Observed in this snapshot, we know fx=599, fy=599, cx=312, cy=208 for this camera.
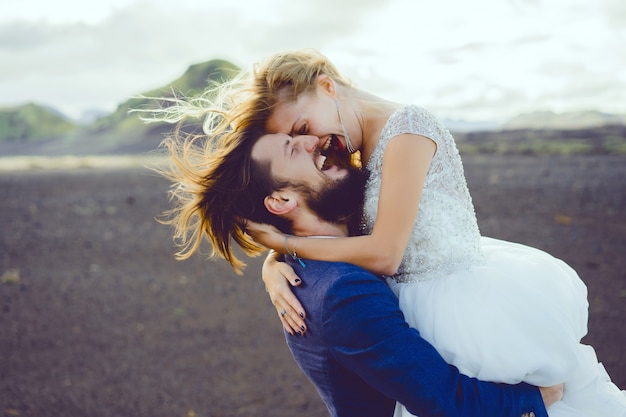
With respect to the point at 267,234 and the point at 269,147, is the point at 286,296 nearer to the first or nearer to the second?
the point at 267,234

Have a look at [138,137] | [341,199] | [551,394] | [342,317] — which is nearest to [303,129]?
[341,199]

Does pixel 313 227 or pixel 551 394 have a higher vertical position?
pixel 313 227

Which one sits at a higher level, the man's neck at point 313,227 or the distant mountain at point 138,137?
the man's neck at point 313,227

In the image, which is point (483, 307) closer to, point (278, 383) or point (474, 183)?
point (278, 383)

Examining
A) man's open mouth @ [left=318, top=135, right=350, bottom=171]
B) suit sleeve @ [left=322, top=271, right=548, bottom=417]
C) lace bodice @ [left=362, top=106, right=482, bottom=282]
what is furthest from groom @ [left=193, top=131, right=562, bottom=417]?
lace bodice @ [left=362, top=106, right=482, bottom=282]

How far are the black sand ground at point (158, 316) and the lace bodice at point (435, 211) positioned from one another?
40cm

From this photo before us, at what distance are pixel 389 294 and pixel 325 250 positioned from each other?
385 mm

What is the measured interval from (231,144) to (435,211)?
92 centimetres

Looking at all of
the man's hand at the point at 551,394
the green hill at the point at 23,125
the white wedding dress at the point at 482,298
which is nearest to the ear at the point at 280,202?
the white wedding dress at the point at 482,298

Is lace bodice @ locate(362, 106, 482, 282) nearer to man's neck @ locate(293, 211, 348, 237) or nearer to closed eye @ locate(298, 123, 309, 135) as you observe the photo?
man's neck @ locate(293, 211, 348, 237)

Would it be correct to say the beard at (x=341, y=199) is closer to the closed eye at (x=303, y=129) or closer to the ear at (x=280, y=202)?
the ear at (x=280, y=202)

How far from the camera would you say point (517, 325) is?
2.07 m

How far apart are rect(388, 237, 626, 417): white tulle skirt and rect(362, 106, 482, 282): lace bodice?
0.27ft

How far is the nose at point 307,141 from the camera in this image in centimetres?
253
